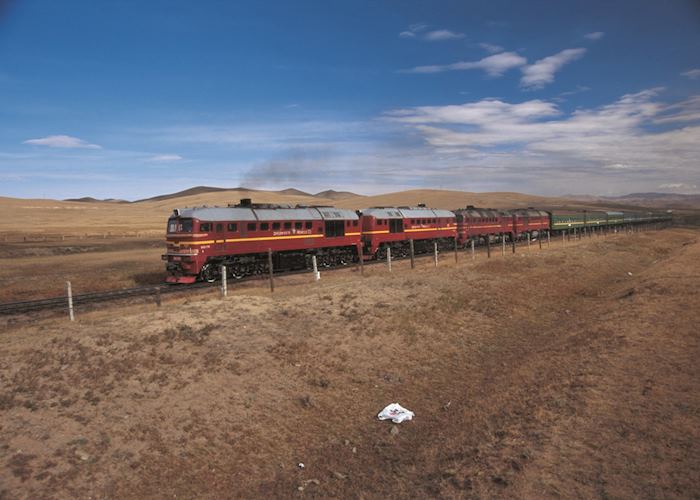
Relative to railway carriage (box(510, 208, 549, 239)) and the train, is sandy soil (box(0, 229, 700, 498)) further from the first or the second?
railway carriage (box(510, 208, 549, 239))

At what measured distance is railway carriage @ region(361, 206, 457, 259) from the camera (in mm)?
34781

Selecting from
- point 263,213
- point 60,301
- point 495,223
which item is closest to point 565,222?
point 495,223

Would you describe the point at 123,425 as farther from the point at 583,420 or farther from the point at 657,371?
the point at 657,371

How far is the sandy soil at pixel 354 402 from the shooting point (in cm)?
693

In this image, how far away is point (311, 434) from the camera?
9055 mm

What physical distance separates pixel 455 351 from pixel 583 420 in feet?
18.6

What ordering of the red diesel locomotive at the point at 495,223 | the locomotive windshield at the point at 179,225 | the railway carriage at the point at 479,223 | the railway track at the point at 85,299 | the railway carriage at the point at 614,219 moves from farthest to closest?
the railway carriage at the point at 614,219
the red diesel locomotive at the point at 495,223
the railway carriage at the point at 479,223
the locomotive windshield at the point at 179,225
the railway track at the point at 85,299

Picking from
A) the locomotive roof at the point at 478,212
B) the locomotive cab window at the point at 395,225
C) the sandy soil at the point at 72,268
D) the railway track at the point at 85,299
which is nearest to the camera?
the railway track at the point at 85,299

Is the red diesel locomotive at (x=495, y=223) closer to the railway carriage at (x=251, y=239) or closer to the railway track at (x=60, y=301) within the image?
the railway carriage at (x=251, y=239)

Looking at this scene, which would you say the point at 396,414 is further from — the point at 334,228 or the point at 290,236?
the point at 334,228

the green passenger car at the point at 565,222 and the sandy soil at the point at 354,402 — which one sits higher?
the green passenger car at the point at 565,222

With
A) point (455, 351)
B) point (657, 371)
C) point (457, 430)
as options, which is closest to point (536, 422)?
point (457, 430)

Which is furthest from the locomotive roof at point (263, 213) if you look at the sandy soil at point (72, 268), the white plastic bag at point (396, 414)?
the white plastic bag at point (396, 414)

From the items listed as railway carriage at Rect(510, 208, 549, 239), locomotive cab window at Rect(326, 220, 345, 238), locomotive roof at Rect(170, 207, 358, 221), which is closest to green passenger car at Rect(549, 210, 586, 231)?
railway carriage at Rect(510, 208, 549, 239)
